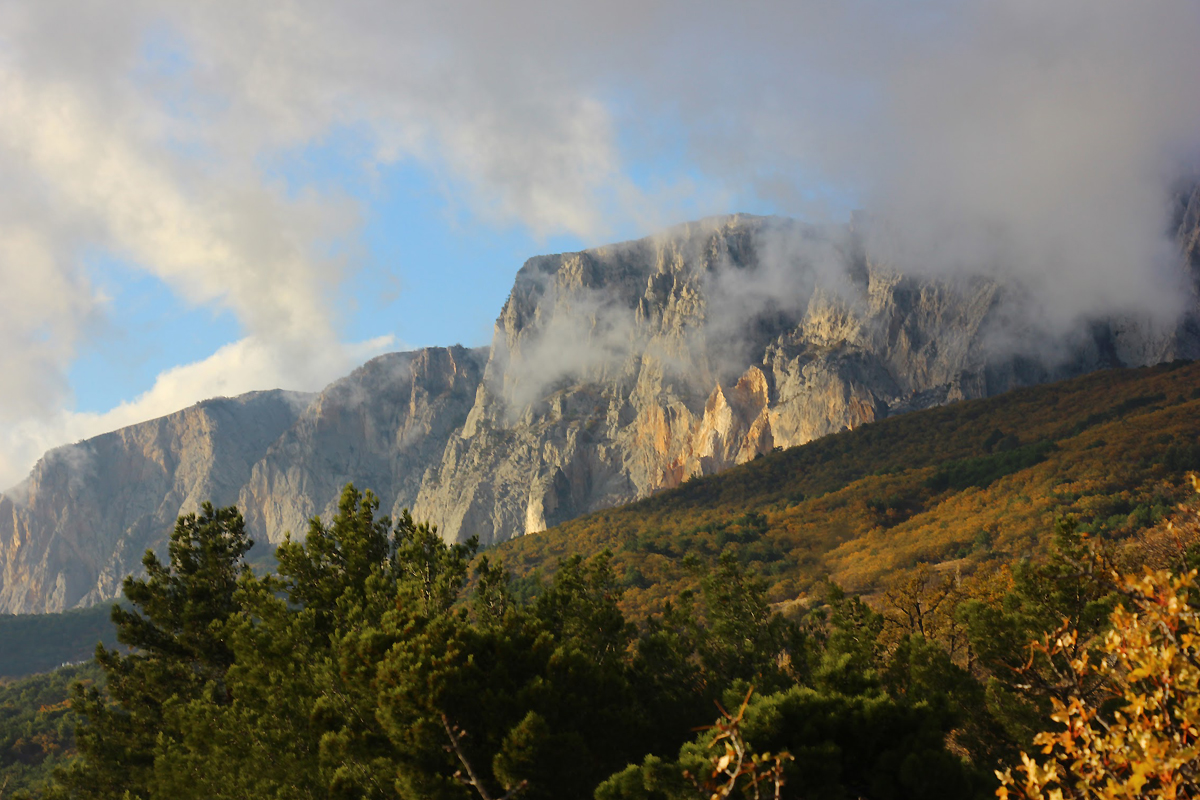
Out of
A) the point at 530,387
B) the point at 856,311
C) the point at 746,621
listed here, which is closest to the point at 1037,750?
the point at 746,621

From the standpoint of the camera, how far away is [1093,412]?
101 m

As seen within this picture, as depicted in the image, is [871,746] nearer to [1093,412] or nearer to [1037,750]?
[1037,750]

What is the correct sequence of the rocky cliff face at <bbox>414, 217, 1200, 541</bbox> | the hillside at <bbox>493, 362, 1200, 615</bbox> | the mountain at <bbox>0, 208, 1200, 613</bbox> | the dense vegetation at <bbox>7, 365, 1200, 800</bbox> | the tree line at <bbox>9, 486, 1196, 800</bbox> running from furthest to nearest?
the rocky cliff face at <bbox>414, 217, 1200, 541</bbox>
the mountain at <bbox>0, 208, 1200, 613</bbox>
the hillside at <bbox>493, 362, 1200, 615</bbox>
the dense vegetation at <bbox>7, 365, 1200, 800</bbox>
the tree line at <bbox>9, 486, 1196, 800</bbox>

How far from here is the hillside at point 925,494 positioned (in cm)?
7912

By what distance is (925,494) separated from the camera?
100 m

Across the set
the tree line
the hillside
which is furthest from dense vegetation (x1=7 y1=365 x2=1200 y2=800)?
the hillside

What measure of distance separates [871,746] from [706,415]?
130 meters

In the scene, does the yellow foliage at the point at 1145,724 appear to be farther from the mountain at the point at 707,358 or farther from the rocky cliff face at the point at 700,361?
the rocky cliff face at the point at 700,361

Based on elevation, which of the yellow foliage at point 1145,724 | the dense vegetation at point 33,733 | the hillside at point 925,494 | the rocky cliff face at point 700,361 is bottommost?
the dense vegetation at point 33,733

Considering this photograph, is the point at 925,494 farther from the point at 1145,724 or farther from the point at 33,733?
the point at 1145,724

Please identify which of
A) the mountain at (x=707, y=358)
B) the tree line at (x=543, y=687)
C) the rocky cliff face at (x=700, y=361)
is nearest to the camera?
the tree line at (x=543, y=687)

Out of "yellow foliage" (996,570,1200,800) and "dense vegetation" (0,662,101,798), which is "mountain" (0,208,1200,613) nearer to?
"dense vegetation" (0,662,101,798)

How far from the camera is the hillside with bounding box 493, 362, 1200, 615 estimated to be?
7912cm

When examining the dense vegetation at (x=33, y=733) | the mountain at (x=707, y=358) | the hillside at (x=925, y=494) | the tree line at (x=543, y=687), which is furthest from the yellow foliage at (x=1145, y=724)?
the mountain at (x=707, y=358)
